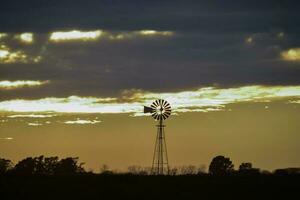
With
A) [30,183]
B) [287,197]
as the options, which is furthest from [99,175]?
[287,197]

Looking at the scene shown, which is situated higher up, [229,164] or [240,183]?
[229,164]

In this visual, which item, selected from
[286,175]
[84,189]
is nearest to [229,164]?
[286,175]

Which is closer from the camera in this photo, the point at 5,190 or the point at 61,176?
the point at 5,190

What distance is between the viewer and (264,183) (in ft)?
186

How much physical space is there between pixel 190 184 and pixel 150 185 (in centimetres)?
300

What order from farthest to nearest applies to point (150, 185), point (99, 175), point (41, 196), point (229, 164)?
1. point (229, 164)
2. point (99, 175)
3. point (150, 185)
4. point (41, 196)

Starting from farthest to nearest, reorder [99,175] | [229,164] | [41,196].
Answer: [229,164], [99,175], [41,196]

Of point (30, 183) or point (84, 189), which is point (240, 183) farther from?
point (30, 183)

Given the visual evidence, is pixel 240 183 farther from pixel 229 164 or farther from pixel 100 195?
pixel 229 164

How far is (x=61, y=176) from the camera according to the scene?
56.4 m

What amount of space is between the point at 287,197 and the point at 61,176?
16.2m

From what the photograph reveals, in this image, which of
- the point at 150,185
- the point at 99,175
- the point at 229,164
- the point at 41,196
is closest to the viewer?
the point at 41,196

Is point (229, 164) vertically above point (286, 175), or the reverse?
point (229, 164)

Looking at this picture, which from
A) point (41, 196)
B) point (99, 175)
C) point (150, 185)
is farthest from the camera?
point (99, 175)
